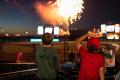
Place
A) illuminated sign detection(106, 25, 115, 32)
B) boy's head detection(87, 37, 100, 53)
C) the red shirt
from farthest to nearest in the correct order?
illuminated sign detection(106, 25, 115, 32) → the red shirt → boy's head detection(87, 37, 100, 53)

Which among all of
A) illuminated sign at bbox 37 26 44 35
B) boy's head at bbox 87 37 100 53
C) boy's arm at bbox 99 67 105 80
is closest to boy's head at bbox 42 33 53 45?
boy's head at bbox 87 37 100 53

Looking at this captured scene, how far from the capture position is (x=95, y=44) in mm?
7566

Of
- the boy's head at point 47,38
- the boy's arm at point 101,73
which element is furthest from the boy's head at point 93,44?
the boy's head at point 47,38

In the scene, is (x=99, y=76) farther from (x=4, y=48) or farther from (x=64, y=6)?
(x=64, y=6)

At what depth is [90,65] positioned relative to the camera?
7.86 meters

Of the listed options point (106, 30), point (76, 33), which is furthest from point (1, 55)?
point (106, 30)

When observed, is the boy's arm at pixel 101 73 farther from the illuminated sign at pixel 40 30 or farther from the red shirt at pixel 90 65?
the illuminated sign at pixel 40 30

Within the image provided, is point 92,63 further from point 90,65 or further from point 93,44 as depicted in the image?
point 93,44

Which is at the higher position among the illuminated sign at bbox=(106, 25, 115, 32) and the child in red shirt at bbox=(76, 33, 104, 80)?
the illuminated sign at bbox=(106, 25, 115, 32)

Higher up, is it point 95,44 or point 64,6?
point 64,6

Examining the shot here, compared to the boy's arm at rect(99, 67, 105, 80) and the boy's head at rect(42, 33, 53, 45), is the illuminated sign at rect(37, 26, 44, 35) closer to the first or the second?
the boy's head at rect(42, 33, 53, 45)

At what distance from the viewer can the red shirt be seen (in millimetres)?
7785

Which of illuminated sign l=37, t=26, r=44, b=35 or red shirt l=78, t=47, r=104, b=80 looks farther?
illuminated sign l=37, t=26, r=44, b=35

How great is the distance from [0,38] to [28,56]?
1347cm
